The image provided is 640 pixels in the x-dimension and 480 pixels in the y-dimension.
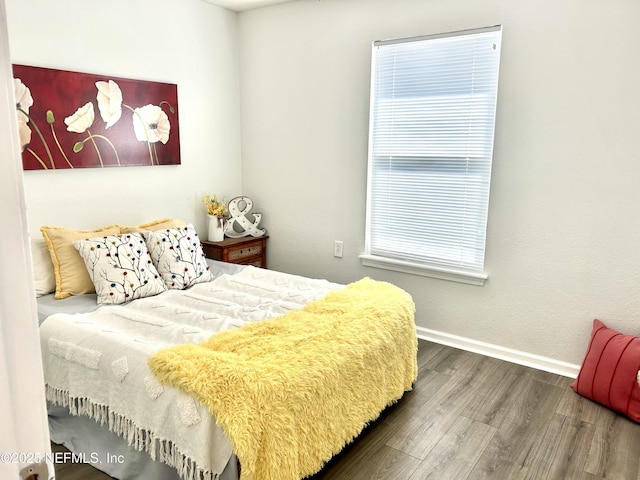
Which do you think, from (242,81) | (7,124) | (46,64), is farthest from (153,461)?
(242,81)

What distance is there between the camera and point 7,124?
0.51 metres

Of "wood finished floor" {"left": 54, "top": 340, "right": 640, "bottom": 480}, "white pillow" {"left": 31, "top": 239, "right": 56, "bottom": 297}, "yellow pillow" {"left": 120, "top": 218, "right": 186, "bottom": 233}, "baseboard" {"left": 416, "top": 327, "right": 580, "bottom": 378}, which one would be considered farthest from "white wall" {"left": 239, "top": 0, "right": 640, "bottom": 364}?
"white pillow" {"left": 31, "top": 239, "right": 56, "bottom": 297}

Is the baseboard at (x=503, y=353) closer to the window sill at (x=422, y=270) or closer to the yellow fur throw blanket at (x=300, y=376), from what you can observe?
the window sill at (x=422, y=270)

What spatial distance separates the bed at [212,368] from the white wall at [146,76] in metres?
0.36

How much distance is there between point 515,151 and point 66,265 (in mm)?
2732

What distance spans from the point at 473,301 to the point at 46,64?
3034 millimetres

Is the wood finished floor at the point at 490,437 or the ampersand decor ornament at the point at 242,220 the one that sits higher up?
the ampersand decor ornament at the point at 242,220

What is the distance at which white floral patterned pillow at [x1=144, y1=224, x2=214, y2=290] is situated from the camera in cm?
295

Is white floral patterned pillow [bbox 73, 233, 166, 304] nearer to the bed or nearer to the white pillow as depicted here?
the bed

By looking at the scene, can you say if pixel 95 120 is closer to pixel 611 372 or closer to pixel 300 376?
pixel 300 376

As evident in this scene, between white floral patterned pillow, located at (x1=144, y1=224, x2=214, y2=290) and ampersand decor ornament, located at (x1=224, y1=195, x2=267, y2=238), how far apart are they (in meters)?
0.81

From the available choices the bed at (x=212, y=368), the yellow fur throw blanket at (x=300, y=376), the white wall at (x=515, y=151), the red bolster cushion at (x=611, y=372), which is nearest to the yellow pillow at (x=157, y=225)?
the bed at (x=212, y=368)

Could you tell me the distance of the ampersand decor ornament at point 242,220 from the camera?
396 cm

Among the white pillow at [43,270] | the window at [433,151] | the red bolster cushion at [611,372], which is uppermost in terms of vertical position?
the window at [433,151]
